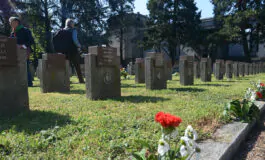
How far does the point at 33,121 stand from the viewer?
10.9 ft

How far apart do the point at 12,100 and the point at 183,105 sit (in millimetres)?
2835

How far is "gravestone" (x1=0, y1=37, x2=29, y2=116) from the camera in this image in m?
3.53

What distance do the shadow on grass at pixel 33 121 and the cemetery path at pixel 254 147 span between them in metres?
2.22

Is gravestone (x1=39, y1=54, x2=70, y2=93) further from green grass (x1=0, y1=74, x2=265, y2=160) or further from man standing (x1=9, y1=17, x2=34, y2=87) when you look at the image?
green grass (x1=0, y1=74, x2=265, y2=160)

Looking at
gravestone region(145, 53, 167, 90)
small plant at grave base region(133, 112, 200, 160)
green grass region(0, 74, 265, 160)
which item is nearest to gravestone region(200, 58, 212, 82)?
Result: gravestone region(145, 53, 167, 90)

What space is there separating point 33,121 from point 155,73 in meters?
4.01

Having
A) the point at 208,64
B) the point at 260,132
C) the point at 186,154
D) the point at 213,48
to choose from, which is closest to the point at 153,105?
the point at 260,132

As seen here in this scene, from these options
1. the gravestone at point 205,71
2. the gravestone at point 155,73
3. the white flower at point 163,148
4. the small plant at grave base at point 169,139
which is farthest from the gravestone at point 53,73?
the gravestone at point 205,71

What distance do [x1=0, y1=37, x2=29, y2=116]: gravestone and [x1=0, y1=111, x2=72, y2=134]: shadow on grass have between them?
18 cm

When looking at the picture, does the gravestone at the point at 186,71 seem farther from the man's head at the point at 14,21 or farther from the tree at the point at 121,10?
the tree at the point at 121,10

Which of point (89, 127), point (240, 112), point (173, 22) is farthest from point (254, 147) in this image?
point (173, 22)

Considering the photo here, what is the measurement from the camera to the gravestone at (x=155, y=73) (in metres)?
6.59

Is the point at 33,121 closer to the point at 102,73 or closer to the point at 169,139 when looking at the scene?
the point at 102,73

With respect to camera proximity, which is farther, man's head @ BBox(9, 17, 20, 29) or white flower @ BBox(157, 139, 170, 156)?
man's head @ BBox(9, 17, 20, 29)
